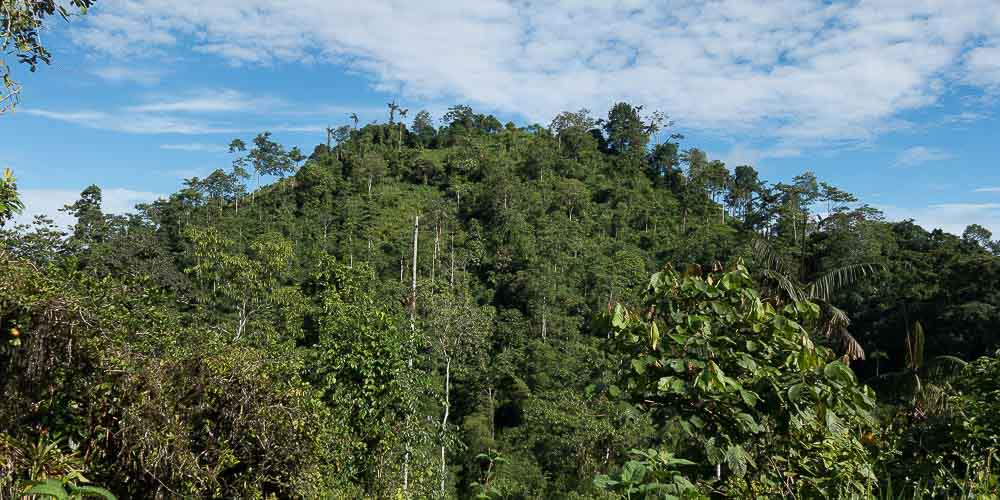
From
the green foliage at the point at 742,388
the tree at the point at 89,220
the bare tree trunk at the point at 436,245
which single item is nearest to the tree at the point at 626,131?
the bare tree trunk at the point at 436,245

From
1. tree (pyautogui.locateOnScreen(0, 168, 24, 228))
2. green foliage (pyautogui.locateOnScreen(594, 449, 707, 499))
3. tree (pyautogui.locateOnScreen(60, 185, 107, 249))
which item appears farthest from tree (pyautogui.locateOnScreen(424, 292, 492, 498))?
green foliage (pyautogui.locateOnScreen(594, 449, 707, 499))

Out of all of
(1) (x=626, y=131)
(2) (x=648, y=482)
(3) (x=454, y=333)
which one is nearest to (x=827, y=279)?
(2) (x=648, y=482)

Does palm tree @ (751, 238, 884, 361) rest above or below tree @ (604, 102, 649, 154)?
below

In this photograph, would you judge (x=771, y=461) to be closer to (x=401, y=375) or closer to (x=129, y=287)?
(x=129, y=287)

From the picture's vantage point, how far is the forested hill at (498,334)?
214 cm

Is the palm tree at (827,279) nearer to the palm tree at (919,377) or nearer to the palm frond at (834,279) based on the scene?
the palm frond at (834,279)

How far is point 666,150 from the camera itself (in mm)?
50469

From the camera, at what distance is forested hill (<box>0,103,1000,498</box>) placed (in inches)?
84.4

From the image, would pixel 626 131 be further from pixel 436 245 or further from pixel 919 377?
pixel 919 377

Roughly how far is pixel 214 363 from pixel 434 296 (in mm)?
20026

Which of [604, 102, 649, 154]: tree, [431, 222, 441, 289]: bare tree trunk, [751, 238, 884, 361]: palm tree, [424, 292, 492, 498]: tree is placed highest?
[604, 102, 649, 154]: tree

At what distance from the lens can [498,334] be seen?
92.8ft

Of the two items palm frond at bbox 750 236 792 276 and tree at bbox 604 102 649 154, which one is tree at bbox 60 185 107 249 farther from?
tree at bbox 604 102 649 154

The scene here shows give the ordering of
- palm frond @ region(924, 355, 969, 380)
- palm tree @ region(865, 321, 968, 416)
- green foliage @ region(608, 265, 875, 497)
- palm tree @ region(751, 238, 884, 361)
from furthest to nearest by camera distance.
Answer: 1. palm tree @ region(751, 238, 884, 361)
2. palm frond @ region(924, 355, 969, 380)
3. palm tree @ region(865, 321, 968, 416)
4. green foliage @ region(608, 265, 875, 497)
